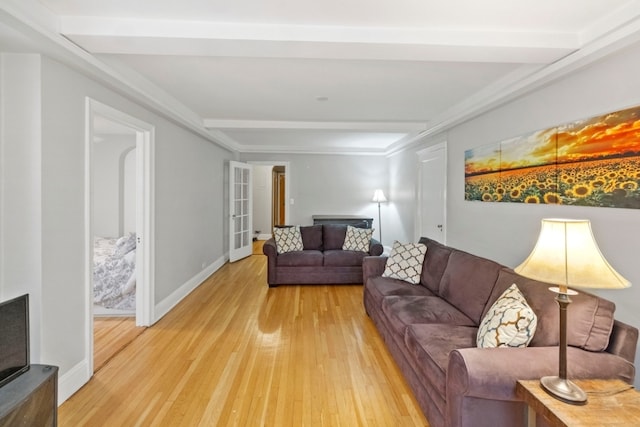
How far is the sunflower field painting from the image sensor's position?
79.7 inches

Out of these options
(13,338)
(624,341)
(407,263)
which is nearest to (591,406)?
(624,341)

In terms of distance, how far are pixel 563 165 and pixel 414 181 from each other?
3.21 meters

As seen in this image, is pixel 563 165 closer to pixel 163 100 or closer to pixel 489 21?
pixel 489 21

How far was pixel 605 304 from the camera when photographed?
1.71 meters

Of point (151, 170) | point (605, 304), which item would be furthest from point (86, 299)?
point (605, 304)

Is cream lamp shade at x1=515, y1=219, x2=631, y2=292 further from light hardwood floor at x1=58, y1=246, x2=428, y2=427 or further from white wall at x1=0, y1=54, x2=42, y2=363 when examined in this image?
white wall at x1=0, y1=54, x2=42, y2=363

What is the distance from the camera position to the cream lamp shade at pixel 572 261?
1405 mm

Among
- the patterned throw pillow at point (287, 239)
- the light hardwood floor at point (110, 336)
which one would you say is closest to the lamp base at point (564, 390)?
the light hardwood floor at point (110, 336)

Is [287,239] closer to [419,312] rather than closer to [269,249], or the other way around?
[269,249]

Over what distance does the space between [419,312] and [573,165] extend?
1.58 m

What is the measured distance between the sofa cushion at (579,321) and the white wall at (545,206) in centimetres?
53

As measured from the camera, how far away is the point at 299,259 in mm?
4930

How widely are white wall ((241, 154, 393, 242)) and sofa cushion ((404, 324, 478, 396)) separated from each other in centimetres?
524

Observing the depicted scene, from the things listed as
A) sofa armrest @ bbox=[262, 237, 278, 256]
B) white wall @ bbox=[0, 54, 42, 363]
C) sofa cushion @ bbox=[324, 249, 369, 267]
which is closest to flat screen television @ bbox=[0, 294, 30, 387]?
white wall @ bbox=[0, 54, 42, 363]
